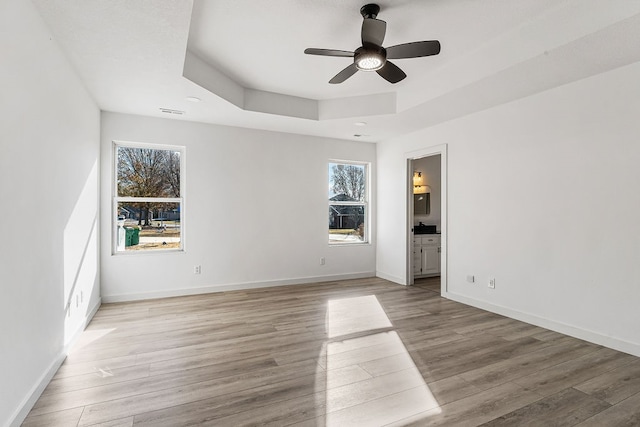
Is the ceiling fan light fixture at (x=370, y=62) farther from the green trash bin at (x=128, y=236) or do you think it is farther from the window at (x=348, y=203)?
the green trash bin at (x=128, y=236)

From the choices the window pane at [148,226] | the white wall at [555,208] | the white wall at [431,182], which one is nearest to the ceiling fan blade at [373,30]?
the white wall at [555,208]

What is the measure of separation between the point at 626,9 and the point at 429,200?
15.6ft

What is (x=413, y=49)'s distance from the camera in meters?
2.63

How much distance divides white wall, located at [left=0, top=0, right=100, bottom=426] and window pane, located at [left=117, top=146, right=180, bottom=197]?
1330 millimetres

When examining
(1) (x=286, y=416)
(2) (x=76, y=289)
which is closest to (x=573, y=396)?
(1) (x=286, y=416)

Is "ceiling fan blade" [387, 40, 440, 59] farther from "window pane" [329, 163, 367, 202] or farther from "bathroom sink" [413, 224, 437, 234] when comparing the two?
"bathroom sink" [413, 224, 437, 234]

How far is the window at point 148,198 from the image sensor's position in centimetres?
456

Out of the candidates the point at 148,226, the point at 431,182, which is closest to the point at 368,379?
the point at 148,226

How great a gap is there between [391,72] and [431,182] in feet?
14.2

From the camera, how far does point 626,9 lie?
222 centimetres

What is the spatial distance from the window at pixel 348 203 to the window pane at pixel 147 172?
255 centimetres

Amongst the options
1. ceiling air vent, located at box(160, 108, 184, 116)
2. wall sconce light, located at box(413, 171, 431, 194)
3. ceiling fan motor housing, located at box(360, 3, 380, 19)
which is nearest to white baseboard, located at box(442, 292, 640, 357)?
wall sconce light, located at box(413, 171, 431, 194)

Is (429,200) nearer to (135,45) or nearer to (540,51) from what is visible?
(540,51)

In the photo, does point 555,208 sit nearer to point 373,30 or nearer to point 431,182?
point 373,30
